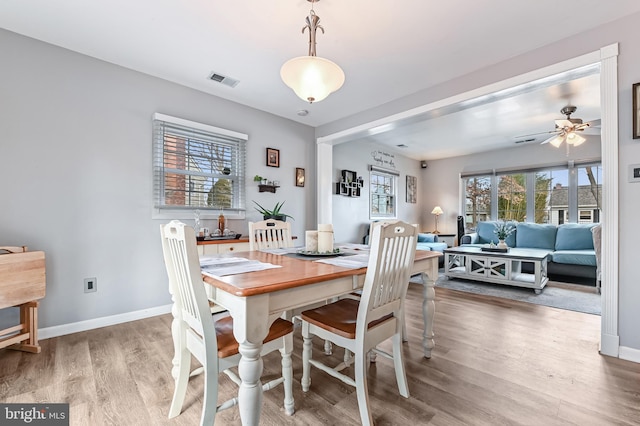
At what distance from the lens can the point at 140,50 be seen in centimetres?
248

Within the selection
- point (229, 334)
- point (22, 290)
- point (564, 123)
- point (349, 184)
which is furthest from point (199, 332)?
point (564, 123)

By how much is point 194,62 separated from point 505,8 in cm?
258

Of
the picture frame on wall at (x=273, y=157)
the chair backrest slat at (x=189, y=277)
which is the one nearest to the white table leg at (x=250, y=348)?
the chair backrest slat at (x=189, y=277)

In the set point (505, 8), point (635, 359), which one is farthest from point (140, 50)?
point (635, 359)

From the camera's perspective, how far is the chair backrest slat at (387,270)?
52.0 inches

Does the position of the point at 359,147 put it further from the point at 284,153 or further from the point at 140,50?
the point at 140,50

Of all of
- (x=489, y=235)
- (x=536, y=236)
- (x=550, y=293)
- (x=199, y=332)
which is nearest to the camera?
(x=199, y=332)

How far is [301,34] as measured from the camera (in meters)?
2.25

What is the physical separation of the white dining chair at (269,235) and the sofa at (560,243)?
13.6ft

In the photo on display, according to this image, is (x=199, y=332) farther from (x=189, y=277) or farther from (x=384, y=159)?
(x=384, y=159)

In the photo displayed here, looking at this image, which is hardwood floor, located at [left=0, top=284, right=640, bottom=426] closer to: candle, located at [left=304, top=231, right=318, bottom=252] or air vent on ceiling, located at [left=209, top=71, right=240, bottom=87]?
candle, located at [left=304, top=231, right=318, bottom=252]

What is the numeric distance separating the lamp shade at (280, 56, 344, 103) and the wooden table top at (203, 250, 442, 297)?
1.03 meters

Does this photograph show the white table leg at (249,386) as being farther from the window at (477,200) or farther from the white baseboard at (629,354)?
the window at (477,200)

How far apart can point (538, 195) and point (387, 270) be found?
19.8 ft
